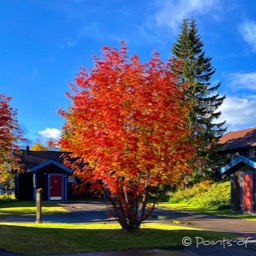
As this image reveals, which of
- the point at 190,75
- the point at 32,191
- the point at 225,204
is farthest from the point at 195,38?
the point at 32,191

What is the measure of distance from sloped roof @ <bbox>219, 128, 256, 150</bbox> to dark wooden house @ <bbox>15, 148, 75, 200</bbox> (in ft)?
55.2

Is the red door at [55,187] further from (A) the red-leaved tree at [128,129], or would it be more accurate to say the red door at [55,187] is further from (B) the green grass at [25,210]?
(A) the red-leaved tree at [128,129]

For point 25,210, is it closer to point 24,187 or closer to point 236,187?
point 24,187

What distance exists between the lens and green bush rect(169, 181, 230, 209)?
94.0ft

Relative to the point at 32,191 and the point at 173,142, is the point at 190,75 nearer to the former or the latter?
the point at 32,191

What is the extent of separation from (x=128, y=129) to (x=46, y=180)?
994 inches

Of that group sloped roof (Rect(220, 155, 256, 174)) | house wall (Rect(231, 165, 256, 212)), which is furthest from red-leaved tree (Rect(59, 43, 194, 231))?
house wall (Rect(231, 165, 256, 212))

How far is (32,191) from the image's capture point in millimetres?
36750

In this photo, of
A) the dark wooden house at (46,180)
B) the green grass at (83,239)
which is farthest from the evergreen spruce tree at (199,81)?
the green grass at (83,239)

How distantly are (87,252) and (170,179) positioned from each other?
3953 millimetres

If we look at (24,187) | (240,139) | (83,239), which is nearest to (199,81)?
(240,139)

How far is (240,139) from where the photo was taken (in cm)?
4288

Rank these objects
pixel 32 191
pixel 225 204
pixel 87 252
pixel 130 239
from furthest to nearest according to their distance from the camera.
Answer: pixel 32 191
pixel 225 204
pixel 130 239
pixel 87 252

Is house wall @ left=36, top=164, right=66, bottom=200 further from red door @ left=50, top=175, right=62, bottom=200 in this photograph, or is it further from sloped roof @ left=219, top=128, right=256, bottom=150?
sloped roof @ left=219, top=128, right=256, bottom=150
